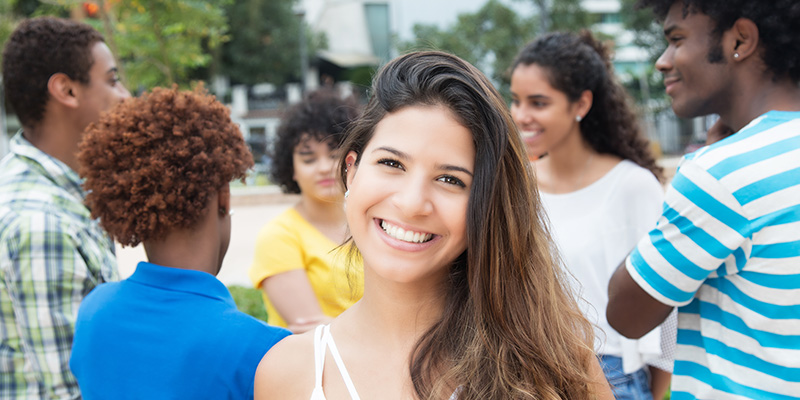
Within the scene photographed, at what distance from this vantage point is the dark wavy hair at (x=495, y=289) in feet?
5.15

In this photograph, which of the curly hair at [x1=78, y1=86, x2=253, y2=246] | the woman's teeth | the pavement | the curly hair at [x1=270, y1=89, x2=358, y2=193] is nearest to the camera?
the woman's teeth

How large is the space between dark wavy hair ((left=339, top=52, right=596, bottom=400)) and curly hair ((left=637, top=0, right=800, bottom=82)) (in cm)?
81

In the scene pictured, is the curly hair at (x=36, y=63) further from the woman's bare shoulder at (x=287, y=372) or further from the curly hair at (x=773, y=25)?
the curly hair at (x=773, y=25)

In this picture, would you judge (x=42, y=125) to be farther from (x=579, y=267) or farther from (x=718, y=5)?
(x=718, y=5)

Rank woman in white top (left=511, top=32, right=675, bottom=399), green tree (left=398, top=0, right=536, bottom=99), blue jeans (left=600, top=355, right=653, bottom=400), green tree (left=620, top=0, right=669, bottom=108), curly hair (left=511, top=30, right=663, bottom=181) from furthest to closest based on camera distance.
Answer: green tree (left=620, top=0, right=669, bottom=108) → green tree (left=398, top=0, right=536, bottom=99) → curly hair (left=511, top=30, right=663, bottom=181) → woman in white top (left=511, top=32, right=675, bottom=399) → blue jeans (left=600, top=355, right=653, bottom=400)

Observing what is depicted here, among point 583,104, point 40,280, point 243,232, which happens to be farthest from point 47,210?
point 243,232

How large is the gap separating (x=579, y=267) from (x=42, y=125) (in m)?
2.30

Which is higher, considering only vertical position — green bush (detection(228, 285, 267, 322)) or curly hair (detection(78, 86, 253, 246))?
curly hair (detection(78, 86, 253, 246))

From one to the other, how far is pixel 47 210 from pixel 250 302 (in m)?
4.16

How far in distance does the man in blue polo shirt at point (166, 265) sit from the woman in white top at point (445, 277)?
16 cm

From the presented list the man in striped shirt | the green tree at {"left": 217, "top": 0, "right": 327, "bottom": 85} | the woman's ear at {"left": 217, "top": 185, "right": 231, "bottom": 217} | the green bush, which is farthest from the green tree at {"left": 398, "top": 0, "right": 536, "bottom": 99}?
the woman's ear at {"left": 217, "top": 185, "right": 231, "bottom": 217}

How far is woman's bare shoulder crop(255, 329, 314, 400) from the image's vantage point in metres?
1.61

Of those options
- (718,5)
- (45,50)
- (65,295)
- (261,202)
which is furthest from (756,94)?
(261,202)

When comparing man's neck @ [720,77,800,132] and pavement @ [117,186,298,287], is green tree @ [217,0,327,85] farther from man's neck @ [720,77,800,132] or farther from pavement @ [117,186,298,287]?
man's neck @ [720,77,800,132]
